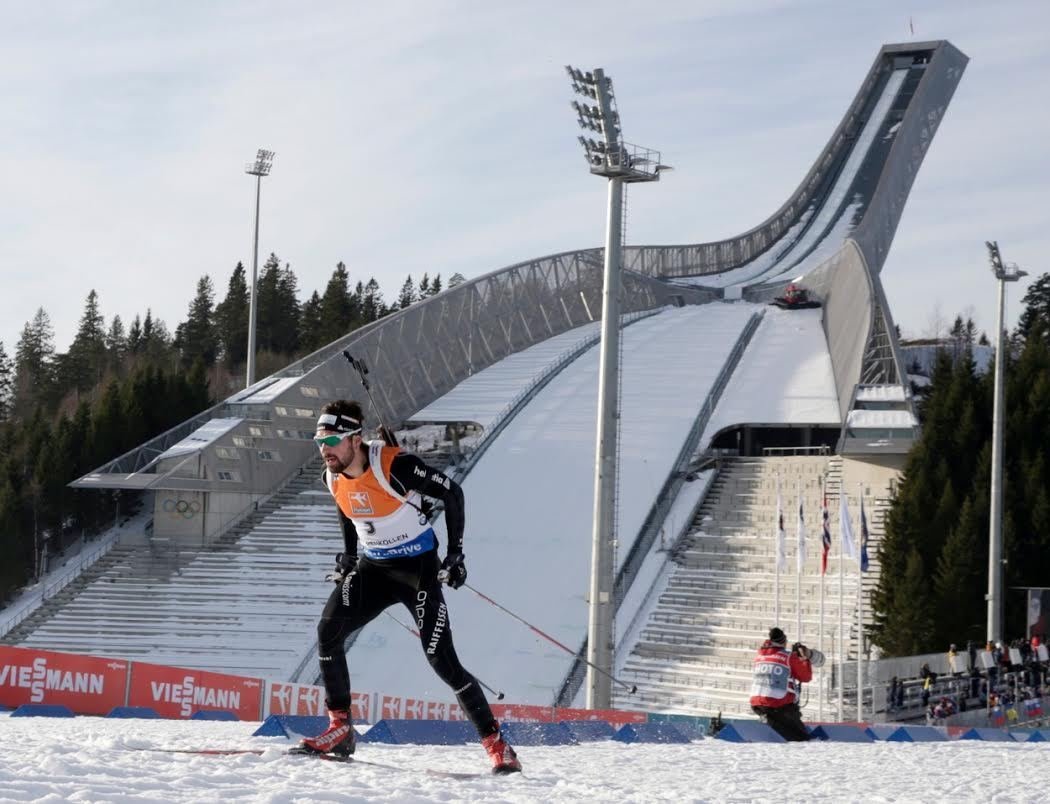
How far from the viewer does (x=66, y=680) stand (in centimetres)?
1366

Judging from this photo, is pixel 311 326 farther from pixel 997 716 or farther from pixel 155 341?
pixel 997 716

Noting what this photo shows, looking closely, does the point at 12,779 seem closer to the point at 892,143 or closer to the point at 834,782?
the point at 834,782

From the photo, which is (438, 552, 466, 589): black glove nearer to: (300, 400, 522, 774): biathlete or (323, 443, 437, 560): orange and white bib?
(300, 400, 522, 774): biathlete

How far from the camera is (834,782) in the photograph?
6176mm

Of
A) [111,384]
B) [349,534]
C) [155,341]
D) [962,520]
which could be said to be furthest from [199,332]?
[349,534]

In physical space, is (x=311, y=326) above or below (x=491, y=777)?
above

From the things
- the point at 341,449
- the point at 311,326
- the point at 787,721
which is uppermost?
the point at 311,326

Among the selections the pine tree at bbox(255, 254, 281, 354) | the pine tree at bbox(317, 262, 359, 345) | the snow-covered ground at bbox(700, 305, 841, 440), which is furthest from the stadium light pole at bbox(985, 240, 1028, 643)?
the pine tree at bbox(255, 254, 281, 354)

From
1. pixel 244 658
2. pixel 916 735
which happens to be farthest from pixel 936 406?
pixel 916 735

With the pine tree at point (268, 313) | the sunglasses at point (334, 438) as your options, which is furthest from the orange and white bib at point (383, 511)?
the pine tree at point (268, 313)

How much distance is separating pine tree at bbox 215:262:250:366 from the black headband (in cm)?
7498

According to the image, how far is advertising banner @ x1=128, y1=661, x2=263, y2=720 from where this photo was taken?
45.1 feet

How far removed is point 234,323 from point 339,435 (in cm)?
7683

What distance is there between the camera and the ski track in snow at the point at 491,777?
464cm
